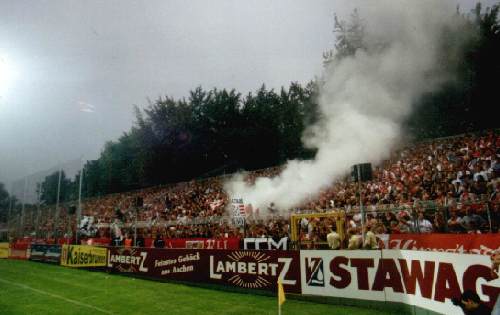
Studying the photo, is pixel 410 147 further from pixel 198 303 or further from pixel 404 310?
pixel 198 303

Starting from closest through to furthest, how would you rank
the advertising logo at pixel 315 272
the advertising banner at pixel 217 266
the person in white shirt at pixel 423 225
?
the advertising logo at pixel 315 272 < the advertising banner at pixel 217 266 < the person in white shirt at pixel 423 225

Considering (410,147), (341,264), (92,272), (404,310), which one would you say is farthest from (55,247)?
(410,147)

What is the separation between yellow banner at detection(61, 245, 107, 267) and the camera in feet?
57.7

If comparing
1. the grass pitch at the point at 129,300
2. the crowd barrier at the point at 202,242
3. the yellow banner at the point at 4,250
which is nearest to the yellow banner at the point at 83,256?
the grass pitch at the point at 129,300

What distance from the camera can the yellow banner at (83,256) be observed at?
17.6 metres

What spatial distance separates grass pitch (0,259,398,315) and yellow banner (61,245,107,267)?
8.98ft

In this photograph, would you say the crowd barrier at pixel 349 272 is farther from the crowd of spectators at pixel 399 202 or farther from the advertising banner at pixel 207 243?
the advertising banner at pixel 207 243

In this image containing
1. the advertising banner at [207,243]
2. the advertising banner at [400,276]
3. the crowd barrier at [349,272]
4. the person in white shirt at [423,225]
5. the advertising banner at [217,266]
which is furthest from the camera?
the advertising banner at [207,243]

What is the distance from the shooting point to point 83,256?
18875mm

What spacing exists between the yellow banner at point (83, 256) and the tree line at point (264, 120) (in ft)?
35.3

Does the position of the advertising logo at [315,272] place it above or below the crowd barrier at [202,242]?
below

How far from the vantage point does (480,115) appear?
1010 inches

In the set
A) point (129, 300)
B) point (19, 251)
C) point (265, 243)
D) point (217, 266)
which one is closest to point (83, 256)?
point (129, 300)

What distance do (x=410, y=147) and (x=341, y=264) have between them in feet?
48.0
